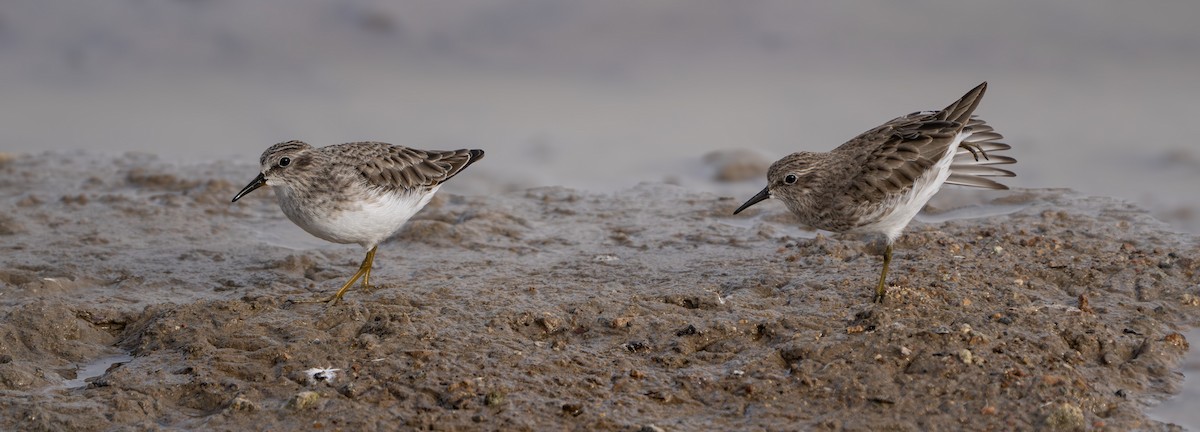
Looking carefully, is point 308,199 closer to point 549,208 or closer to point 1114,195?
point 549,208

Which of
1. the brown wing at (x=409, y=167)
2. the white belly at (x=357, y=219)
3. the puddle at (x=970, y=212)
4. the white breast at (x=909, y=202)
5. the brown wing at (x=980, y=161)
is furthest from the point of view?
the puddle at (x=970, y=212)

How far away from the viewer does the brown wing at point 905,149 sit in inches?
253

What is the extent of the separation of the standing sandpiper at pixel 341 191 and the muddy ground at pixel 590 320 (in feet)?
1.13

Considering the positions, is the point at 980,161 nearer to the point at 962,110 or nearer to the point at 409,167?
the point at 962,110

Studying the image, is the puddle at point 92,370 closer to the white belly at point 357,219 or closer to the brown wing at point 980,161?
the white belly at point 357,219

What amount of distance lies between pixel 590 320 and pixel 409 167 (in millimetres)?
1984

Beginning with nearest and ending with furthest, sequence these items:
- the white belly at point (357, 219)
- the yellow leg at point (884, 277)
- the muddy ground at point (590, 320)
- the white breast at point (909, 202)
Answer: the muddy ground at point (590, 320) → the yellow leg at point (884, 277) → the white breast at point (909, 202) → the white belly at point (357, 219)

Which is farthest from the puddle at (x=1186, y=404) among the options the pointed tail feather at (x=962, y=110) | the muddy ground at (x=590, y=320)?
the pointed tail feather at (x=962, y=110)

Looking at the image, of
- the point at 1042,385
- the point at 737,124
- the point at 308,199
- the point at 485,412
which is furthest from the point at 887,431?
the point at 737,124

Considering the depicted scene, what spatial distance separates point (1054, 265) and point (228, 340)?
4576 mm

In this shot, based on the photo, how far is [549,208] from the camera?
8.38 m

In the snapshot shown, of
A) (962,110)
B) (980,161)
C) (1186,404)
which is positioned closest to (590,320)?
(962,110)

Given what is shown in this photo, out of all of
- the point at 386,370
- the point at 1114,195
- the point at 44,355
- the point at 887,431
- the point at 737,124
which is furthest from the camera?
the point at 737,124

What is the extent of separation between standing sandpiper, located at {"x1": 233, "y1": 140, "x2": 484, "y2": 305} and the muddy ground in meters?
0.35
